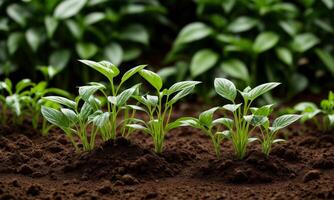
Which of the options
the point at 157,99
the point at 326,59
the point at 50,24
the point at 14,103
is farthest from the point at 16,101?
the point at 326,59

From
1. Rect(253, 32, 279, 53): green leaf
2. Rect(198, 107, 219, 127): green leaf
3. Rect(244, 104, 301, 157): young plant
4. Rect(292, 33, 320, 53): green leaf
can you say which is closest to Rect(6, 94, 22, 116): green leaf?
Rect(198, 107, 219, 127): green leaf

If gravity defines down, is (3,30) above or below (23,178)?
above

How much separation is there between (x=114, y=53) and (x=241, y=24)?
1.01 meters

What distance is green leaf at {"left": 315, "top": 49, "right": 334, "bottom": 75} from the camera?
5.07 meters

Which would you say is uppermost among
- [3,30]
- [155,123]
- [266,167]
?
[3,30]

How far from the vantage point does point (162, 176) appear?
274 centimetres

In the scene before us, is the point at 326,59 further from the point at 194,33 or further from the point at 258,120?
the point at 258,120

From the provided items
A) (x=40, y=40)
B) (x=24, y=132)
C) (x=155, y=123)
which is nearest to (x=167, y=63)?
(x=40, y=40)

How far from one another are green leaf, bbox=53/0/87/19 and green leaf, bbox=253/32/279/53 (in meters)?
1.35

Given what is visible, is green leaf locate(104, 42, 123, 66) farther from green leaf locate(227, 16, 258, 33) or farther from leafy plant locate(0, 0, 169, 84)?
green leaf locate(227, 16, 258, 33)

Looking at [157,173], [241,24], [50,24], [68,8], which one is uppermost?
[68,8]

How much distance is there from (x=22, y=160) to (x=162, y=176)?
65 centimetres

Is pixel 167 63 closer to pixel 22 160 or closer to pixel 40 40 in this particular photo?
pixel 40 40

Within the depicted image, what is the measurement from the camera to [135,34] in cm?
534
